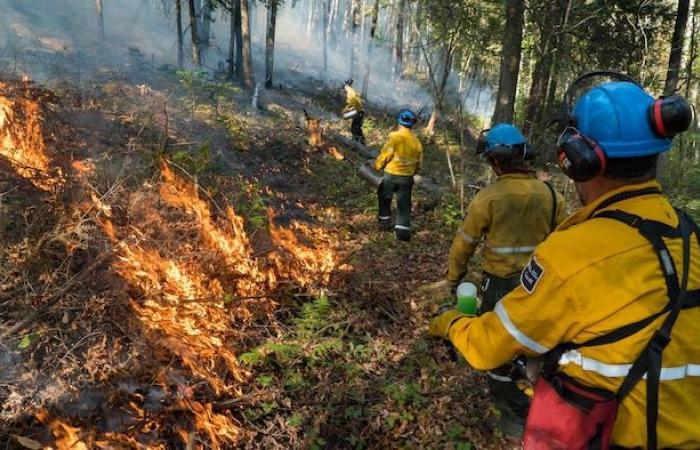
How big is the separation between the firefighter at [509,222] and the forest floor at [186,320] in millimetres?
465

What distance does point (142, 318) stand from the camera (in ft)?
13.0

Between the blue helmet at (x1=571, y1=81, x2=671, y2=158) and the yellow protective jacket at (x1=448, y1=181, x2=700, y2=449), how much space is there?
16 centimetres

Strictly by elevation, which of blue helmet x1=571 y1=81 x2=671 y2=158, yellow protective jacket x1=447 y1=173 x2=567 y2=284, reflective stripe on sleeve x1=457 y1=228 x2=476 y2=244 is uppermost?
blue helmet x1=571 y1=81 x2=671 y2=158

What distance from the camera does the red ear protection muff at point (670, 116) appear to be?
163 cm

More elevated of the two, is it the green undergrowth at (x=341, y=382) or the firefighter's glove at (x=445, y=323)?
the firefighter's glove at (x=445, y=323)

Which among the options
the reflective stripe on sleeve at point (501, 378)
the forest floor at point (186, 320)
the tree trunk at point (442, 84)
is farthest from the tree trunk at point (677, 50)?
the reflective stripe on sleeve at point (501, 378)

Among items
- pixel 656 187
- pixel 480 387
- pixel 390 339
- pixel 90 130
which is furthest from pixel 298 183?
pixel 656 187

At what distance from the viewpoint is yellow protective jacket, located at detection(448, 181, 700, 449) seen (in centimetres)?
154

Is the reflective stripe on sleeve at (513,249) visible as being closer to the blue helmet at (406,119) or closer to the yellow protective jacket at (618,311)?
the yellow protective jacket at (618,311)

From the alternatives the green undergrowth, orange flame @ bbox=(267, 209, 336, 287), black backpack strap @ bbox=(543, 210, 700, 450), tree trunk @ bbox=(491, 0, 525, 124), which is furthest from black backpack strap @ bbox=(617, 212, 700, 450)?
tree trunk @ bbox=(491, 0, 525, 124)

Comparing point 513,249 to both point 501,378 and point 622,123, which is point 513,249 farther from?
point 622,123

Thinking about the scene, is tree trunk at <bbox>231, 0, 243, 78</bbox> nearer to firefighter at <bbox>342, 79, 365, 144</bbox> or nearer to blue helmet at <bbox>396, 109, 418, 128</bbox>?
firefighter at <bbox>342, 79, 365, 144</bbox>

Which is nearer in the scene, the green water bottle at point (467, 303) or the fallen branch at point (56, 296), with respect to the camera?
the green water bottle at point (467, 303)

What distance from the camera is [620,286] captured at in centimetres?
154
